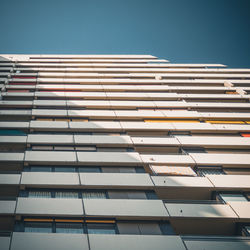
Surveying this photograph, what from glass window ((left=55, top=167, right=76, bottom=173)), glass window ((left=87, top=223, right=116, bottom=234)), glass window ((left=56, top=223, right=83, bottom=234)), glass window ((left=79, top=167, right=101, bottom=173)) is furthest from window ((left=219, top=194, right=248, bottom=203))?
glass window ((left=55, top=167, right=76, bottom=173))

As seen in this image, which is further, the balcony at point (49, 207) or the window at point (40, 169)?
the window at point (40, 169)

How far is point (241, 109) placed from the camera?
1834 cm

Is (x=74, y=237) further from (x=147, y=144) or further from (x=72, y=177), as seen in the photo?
(x=147, y=144)

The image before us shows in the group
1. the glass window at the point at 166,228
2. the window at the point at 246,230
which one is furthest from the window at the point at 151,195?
the window at the point at 246,230

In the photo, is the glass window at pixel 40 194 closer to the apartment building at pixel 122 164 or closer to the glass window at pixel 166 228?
the apartment building at pixel 122 164

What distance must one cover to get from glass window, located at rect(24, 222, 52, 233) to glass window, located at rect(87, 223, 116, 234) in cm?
144

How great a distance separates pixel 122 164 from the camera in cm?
1169

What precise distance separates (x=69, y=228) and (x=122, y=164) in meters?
4.21

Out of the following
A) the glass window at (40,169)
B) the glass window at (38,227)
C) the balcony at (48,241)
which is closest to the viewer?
the balcony at (48,241)

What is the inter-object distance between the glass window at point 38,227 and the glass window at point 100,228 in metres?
1.44

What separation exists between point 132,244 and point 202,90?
54.8 ft

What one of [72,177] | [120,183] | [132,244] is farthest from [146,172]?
[132,244]

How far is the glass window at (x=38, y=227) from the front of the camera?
825 centimetres

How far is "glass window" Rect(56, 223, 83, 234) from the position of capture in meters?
8.28
